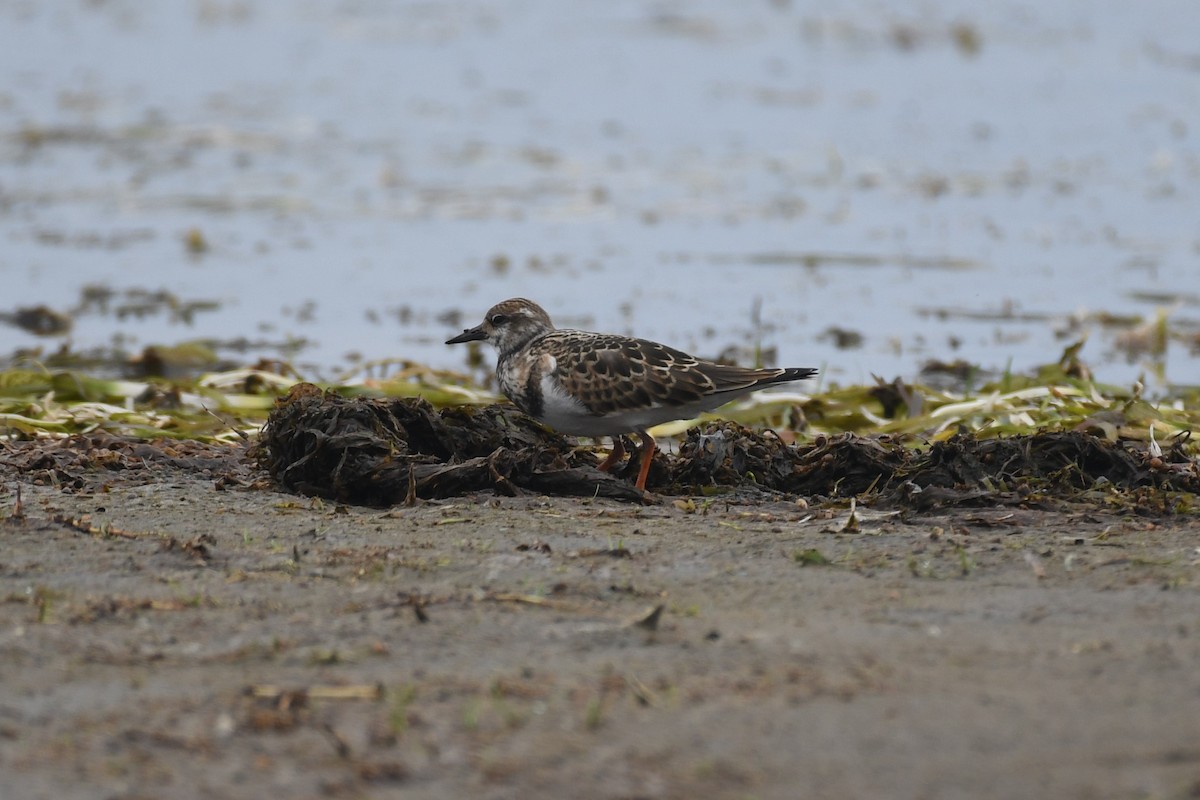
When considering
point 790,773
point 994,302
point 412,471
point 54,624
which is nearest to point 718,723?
point 790,773

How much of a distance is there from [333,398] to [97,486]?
91 centimetres

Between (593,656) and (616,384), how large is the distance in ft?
7.16

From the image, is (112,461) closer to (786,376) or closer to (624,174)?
(786,376)

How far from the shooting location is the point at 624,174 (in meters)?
14.4

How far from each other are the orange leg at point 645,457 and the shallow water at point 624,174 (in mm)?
3216

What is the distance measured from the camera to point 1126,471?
18.6ft

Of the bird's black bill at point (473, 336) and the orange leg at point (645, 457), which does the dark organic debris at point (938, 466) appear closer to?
the orange leg at point (645, 457)

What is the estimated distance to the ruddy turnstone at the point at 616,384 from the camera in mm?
5859

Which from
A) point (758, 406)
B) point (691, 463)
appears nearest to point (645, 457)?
point (691, 463)

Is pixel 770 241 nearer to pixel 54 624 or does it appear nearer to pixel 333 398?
pixel 333 398

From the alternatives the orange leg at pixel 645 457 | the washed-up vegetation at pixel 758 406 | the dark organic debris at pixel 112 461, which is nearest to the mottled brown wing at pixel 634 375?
the orange leg at pixel 645 457

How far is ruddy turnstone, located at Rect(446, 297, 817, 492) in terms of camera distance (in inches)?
231

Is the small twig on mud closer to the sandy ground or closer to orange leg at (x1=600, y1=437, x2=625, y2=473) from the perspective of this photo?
the sandy ground

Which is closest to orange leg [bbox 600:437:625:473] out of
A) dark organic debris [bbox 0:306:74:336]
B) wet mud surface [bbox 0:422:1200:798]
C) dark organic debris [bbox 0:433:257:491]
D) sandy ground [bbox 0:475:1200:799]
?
wet mud surface [bbox 0:422:1200:798]
